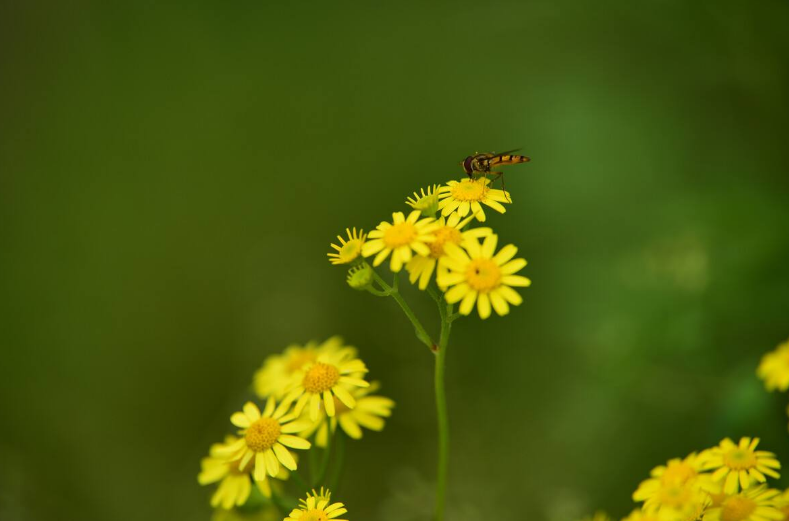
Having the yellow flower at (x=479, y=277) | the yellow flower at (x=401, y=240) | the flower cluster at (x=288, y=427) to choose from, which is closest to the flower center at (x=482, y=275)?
the yellow flower at (x=479, y=277)

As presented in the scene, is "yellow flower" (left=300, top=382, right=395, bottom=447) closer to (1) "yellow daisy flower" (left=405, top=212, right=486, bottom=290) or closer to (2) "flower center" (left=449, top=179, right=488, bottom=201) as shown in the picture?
(1) "yellow daisy flower" (left=405, top=212, right=486, bottom=290)

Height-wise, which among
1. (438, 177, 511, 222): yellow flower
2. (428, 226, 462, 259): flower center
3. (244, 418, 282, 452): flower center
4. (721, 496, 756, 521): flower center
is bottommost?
(244, 418, 282, 452): flower center

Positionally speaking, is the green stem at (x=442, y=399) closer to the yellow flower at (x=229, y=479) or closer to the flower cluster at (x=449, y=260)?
the flower cluster at (x=449, y=260)

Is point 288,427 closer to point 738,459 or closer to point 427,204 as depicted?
point 427,204

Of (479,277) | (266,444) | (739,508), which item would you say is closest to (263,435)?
(266,444)

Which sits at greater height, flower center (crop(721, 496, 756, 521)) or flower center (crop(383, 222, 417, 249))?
flower center (crop(383, 222, 417, 249))

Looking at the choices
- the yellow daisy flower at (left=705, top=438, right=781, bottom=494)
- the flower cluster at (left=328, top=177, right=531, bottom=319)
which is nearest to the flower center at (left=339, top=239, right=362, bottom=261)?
the flower cluster at (left=328, top=177, right=531, bottom=319)

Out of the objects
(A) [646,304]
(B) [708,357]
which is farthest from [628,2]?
(B) [708,357]

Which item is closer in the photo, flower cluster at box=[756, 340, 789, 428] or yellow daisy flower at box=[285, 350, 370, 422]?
yellow daisy flower at box=[285, 350, 370, 422]
